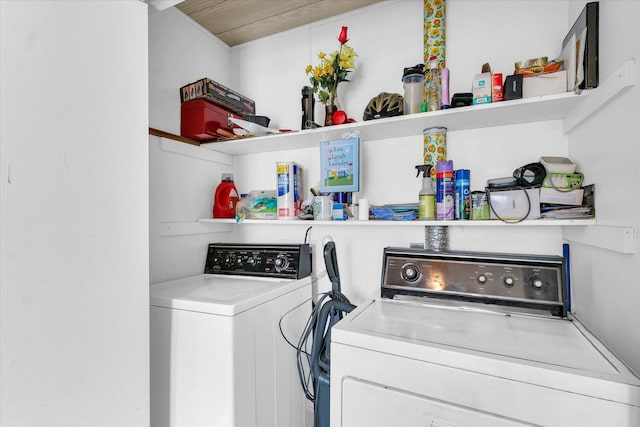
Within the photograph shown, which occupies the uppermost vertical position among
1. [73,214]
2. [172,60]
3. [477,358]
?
[172,60]

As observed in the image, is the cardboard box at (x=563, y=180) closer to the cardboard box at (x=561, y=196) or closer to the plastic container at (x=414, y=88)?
the cardboard box at (x=561, y=196)

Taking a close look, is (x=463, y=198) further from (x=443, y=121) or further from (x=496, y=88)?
(x=496, y=88)

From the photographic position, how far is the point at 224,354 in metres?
1.24

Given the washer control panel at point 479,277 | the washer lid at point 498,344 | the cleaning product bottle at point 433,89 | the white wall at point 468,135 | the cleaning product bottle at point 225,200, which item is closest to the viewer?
the washer lid at point 498,344

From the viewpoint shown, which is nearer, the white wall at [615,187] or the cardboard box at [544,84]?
the white wall at [615,187]

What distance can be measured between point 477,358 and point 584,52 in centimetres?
119

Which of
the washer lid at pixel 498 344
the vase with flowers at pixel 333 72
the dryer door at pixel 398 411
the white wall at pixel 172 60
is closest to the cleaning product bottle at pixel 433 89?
the vase with flowers at pixel 333 72

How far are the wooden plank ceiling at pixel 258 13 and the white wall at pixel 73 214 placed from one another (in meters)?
0.85

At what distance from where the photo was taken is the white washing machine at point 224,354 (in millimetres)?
1243

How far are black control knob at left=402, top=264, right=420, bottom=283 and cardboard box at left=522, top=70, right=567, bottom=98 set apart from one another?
2.91 feet

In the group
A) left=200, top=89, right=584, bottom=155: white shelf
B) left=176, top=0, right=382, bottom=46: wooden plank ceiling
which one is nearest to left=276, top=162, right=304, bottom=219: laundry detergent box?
left=200, top=89, right=584, bottom=155: white shelf

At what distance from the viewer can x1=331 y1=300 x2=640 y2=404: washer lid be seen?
79cm

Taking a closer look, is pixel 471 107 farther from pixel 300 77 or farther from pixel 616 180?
pixel 300 77

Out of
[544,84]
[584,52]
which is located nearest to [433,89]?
[544,84]
